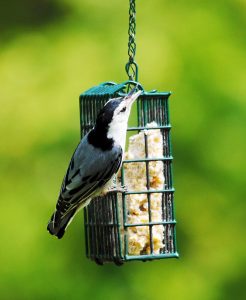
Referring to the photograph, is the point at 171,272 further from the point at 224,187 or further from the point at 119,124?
the point at 119,124

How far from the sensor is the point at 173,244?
8.12 meters

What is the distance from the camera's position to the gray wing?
305 inches

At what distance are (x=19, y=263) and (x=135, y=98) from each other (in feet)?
6.65

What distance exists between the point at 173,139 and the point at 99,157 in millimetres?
1704

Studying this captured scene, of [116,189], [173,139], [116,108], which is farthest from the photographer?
[173,139]

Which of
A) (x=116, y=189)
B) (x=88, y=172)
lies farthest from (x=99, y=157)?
(x=116, y=189)

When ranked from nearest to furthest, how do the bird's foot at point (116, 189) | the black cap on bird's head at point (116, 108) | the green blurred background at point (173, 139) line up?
the black cap on bird's head at point (116, 108) → the bird's foot at point (116, 189) → the green blurred background at point (173, 139)

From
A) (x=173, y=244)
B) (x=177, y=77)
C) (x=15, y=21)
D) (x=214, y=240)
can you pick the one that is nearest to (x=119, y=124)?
(x=173, y=244)

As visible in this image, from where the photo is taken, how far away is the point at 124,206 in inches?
312

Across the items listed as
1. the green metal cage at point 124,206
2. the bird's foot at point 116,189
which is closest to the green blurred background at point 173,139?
the green metal cage at point 124,206

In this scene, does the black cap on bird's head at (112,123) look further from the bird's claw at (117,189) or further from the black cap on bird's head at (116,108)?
the bird's claw at (117,189)

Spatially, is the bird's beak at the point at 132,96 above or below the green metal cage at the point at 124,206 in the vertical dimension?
above

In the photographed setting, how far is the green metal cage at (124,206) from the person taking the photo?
7.91 meters

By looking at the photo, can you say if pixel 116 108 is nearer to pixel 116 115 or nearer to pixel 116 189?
pixel 116 115
